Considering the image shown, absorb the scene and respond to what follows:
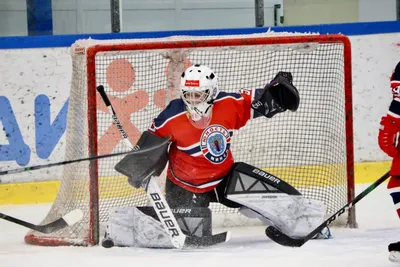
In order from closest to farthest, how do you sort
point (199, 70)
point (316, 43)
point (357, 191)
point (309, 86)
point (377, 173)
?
point (199, 70) < point (316, 43) < point (309, 86) < point (357, 191) < point (377, 173)

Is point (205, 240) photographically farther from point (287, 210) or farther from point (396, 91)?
point (396, 91)

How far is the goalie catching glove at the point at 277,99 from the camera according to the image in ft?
16.2

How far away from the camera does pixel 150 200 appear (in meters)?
4.90

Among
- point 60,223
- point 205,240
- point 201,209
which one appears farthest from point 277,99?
point 60,223

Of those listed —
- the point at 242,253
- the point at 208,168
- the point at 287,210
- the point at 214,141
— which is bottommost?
the point at 242,253

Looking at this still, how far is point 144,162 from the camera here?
4.89 meters

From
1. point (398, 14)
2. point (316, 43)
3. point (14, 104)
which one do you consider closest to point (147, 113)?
point (316, 43)

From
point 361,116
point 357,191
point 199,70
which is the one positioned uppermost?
point 199,70

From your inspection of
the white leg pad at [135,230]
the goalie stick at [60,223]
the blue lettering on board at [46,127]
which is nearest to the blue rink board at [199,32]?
the blue lettering on board at [46,127]

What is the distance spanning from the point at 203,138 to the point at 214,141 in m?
0.06

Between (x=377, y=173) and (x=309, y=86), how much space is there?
156 cm

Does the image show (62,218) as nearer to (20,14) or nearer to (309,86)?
(309,86)

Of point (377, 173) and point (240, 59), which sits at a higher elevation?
point (240, 59)

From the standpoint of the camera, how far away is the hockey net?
16.8ft
